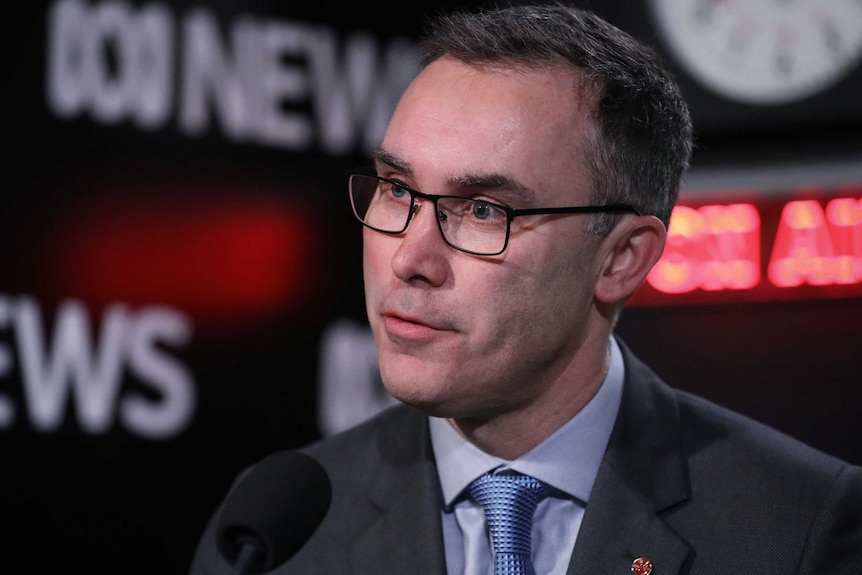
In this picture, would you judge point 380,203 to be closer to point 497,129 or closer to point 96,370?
point 497,129

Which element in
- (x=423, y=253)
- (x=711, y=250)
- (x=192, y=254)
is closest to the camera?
(x=423, y=253)

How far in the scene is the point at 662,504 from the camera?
1.73 m

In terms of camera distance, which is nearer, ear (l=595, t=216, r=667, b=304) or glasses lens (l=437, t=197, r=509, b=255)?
glasses lens (l=437, t=197, r=509, b=255)

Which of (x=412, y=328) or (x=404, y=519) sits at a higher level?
(x=412, y=328)

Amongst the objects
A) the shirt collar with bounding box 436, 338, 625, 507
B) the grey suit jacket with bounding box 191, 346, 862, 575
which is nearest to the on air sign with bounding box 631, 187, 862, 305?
the grey suit jacket with bounding box 191, 346, 862, 575

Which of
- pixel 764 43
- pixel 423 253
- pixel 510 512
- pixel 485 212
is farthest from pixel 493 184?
pixel 764 43

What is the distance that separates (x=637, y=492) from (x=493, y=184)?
1.76 ft

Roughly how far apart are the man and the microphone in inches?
7.3

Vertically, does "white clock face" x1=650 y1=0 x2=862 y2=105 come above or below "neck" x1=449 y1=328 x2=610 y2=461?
above

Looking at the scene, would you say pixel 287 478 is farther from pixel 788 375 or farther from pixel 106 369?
pixel 788 375

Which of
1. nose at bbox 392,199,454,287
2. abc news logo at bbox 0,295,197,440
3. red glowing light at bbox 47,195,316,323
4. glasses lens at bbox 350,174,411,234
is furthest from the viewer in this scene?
red glowing light at bbox 47,195,316,323

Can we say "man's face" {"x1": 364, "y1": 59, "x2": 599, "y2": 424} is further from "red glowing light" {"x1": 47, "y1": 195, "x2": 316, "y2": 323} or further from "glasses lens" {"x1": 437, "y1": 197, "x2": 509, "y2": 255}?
Answer: "red glowing light" {"x1": 47, "y1": 195, "x2": 316, "y2": 323}

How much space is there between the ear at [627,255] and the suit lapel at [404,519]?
1.34 ft

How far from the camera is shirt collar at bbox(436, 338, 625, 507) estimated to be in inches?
68.2
